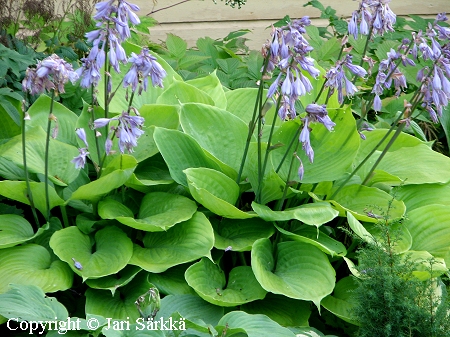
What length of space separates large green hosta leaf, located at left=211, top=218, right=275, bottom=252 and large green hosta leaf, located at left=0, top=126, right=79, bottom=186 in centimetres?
68

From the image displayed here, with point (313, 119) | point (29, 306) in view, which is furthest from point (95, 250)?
point (313, 119)

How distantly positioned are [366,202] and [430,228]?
30cm

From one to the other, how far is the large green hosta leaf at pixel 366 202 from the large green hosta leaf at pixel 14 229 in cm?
131

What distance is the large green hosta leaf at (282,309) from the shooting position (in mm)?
2408

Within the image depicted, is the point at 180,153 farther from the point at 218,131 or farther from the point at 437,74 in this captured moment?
the point at 437,74

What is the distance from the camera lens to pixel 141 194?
110 inches

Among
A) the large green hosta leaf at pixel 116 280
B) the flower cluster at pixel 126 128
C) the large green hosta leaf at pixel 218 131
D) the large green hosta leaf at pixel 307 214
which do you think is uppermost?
the flower cluster at pixel 126 128

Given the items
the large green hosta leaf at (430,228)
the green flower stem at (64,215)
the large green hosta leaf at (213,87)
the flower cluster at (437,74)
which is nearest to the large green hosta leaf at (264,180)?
the large green hosta leaf at (213,87)

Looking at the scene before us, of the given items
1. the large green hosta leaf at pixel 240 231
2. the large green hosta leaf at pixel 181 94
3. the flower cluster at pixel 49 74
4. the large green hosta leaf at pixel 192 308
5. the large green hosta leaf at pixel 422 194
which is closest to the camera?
the flower cluster at pixel 49 74

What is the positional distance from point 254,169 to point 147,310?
0.98 meters

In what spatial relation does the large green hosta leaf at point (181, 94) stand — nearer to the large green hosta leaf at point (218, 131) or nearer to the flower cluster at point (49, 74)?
the large green hosta leaf at point (218, 131)

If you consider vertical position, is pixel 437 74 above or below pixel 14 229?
above

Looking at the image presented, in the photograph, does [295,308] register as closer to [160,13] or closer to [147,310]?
[147,310]

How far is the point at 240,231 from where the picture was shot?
2629mm
